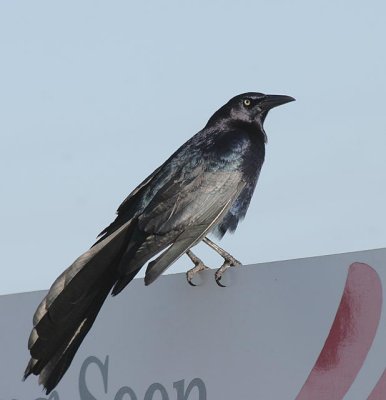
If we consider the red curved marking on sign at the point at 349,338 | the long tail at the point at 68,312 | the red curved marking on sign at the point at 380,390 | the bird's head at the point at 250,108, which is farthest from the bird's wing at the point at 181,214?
the red curved marking on sign at the point at 380,390

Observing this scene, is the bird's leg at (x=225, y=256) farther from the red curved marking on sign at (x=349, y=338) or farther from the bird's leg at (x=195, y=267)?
the red curved marking on sign at (x=349, y=338)

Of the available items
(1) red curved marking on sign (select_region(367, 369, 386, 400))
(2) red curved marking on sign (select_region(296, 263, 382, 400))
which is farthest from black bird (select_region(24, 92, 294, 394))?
(1) red curved marking on sign (select_region(367, 369, 386, 400))

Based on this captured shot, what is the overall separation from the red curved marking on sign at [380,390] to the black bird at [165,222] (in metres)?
0.79

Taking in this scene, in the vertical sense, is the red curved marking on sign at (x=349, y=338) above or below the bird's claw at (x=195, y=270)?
below

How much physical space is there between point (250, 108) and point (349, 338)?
2663 millimetres

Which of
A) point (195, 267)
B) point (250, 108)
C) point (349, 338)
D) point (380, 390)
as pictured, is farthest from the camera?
point (250, 108)

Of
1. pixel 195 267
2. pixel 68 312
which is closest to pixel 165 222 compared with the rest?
pixel 195 267

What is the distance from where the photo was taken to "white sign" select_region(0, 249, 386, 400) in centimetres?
390

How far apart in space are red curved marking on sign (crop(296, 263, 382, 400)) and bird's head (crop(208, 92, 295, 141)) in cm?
250

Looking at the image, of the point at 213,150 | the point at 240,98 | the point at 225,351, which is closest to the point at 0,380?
the point at 225,351

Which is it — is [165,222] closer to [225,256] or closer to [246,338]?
[225,256]

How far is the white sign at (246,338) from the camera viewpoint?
12.8 ft

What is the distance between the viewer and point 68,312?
179 inches

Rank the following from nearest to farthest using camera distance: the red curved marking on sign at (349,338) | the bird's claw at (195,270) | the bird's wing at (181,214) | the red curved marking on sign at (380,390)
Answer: the red curved marking on sign at (380,390) < the red curved marking on sign at (349,338) < the bird's claw at (195,270) < the bird's wing at (181,214)
